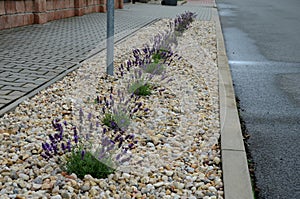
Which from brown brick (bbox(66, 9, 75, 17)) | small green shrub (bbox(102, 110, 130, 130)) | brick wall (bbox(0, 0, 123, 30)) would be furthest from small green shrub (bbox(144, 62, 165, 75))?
brown brick (bbox(66, 9, 75, 17))

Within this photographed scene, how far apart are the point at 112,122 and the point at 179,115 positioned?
1019 mm

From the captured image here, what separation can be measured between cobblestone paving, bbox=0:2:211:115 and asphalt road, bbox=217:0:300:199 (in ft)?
8.71

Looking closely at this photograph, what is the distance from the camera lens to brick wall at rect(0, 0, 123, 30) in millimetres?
9399

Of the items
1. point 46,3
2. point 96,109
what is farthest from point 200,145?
point 46,3

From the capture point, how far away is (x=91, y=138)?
3.50 metres

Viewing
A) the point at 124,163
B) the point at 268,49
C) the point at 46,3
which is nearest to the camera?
the point at 124,163

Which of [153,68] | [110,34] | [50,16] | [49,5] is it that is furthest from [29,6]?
[153,68]

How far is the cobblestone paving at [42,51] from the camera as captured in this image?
4.97 m

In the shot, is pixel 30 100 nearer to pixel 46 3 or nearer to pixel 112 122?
pixel 112 122

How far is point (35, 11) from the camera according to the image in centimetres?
1064

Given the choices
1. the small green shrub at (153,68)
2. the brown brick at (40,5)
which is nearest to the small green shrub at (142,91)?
the small green shrub at (153,68)

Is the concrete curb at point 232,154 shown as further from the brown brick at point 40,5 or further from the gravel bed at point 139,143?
the brown brick at point 40,5

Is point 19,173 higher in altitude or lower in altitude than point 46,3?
lower

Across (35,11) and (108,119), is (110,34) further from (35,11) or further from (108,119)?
(35,11)
